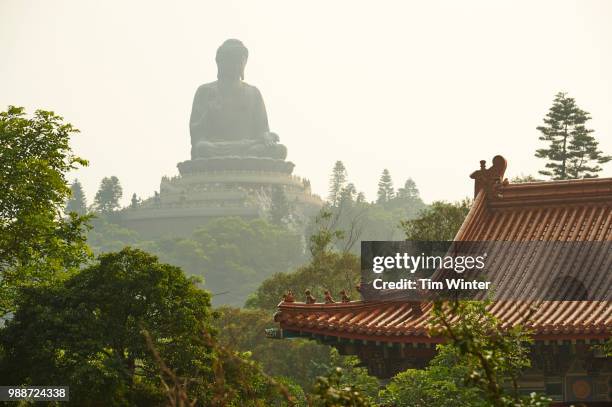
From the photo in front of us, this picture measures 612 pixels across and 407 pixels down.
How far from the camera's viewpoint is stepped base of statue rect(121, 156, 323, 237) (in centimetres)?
11331

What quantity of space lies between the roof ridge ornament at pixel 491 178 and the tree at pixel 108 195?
4134 inches

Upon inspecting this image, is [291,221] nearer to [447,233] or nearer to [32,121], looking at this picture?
[447,233]

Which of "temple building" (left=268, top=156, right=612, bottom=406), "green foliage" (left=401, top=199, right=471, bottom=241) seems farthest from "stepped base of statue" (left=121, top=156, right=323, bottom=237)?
"temple building" (left=268, top=156, right=612, bottom=406)

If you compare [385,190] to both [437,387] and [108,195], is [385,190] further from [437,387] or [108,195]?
[437,387]

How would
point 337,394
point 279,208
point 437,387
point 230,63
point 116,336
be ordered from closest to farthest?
point 337,394, point 437,387, point 116,336, point 230,63, point 279,208

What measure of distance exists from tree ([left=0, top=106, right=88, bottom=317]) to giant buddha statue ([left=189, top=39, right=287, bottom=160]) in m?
81.7

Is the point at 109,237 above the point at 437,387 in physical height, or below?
above

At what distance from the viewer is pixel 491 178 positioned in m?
20.4

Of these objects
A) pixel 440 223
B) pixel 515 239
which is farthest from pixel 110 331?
pixel 440 223

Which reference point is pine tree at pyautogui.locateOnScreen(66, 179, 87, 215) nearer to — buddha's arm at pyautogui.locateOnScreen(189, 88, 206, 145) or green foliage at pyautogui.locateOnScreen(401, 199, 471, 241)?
buddha's arm at pyautogui.locateOnScreen(189, 88, 206, 145)

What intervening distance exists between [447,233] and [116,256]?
22406 mm

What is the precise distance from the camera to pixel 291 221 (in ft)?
376

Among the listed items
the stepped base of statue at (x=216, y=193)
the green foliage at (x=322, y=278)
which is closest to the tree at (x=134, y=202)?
the stepped base of statue at (x=216, y=193)

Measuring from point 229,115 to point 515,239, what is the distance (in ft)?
302
